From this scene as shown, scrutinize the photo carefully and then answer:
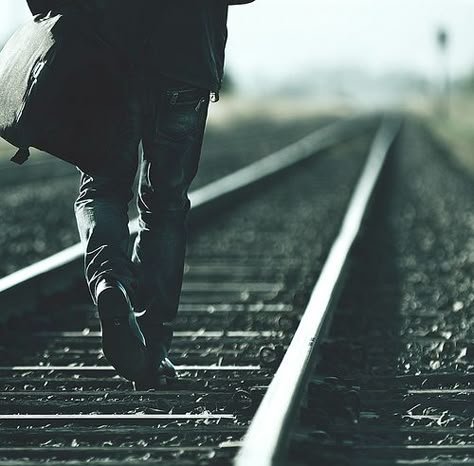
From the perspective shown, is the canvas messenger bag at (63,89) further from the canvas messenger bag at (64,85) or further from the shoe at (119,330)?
the shoe at (119,330)

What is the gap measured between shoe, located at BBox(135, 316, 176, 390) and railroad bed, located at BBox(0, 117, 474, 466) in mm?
63

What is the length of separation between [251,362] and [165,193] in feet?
2.97

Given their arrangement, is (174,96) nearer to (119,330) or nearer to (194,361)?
(119,330)

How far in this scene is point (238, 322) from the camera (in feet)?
18.8

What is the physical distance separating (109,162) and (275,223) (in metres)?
6.77

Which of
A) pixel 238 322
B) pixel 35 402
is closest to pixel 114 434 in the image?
pixel 35 402

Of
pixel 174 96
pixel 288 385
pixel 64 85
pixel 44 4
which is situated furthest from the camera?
pixel 174 96

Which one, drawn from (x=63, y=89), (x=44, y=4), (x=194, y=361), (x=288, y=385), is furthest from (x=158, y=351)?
(x=44, y=4)

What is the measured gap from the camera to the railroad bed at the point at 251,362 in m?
3.29

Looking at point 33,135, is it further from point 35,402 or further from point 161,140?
point 35,402

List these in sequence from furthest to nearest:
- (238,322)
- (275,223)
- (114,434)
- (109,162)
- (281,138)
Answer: (281,138), (275,223), (238,322), (109,162), (114,434)

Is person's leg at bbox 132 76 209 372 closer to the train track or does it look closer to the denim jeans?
the denim jeans

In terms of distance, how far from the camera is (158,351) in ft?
13.5

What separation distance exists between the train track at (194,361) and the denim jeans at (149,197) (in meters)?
0.40
